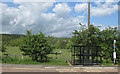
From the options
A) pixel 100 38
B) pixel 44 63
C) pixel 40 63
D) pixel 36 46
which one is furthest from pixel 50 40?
pixel 100 38

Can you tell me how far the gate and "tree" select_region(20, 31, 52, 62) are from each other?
2309 millimetres

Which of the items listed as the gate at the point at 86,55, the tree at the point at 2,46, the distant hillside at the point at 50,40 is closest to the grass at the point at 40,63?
the tree at the point at 2,46

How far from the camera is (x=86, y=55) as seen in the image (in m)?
10.8

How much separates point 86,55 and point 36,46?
4379 millimetres

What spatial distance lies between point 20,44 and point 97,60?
22.8ft

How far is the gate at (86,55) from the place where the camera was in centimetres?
1073

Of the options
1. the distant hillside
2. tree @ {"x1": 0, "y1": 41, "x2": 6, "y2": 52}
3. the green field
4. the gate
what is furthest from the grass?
the gate

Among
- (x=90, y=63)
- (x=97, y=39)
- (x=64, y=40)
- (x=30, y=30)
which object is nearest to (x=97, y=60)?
(x=90, y=63)

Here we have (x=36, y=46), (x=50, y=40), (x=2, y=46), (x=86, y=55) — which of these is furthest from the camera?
(x=2, y=46)

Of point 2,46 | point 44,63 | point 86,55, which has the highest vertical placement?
point 2,46

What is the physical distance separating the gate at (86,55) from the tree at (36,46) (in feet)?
7.57

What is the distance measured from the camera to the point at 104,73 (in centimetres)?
846

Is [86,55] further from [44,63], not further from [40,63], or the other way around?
[40,63]

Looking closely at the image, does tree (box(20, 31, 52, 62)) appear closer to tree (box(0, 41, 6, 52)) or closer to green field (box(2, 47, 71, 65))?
green field (box(2, 47, 71, 65))
